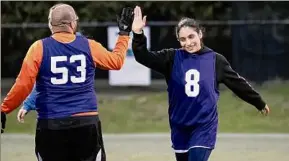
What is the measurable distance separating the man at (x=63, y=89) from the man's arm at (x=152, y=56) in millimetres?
521

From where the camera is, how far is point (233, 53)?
55.3 ft

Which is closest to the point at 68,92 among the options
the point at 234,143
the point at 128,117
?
the point at 234,143

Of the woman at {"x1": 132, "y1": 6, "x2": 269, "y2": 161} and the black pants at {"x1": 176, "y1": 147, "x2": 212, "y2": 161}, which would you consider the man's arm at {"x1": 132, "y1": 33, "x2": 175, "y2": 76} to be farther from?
the black pants at {"x1": 176, "y1": 147, "x2": 212, "y2": 161}

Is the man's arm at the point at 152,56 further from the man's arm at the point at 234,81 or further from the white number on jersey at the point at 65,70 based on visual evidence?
the white number on jersey at the point at 65,70

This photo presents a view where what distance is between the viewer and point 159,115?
523 inches

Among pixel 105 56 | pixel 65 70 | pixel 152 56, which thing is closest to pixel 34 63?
pixel 65 70

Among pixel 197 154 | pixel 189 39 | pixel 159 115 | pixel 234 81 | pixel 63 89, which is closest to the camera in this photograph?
pixel 63 89

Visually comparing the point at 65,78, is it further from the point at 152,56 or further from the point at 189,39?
the point at 189,39

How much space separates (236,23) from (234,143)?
6782mm

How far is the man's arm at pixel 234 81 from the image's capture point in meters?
5.98

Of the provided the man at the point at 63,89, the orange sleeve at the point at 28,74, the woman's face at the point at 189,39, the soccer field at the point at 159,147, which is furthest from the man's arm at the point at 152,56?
the soccer field at the point at 159,147

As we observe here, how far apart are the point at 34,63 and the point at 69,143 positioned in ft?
2.15

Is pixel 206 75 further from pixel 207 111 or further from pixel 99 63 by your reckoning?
pixel 99 63

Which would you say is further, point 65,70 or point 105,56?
point 105,56
